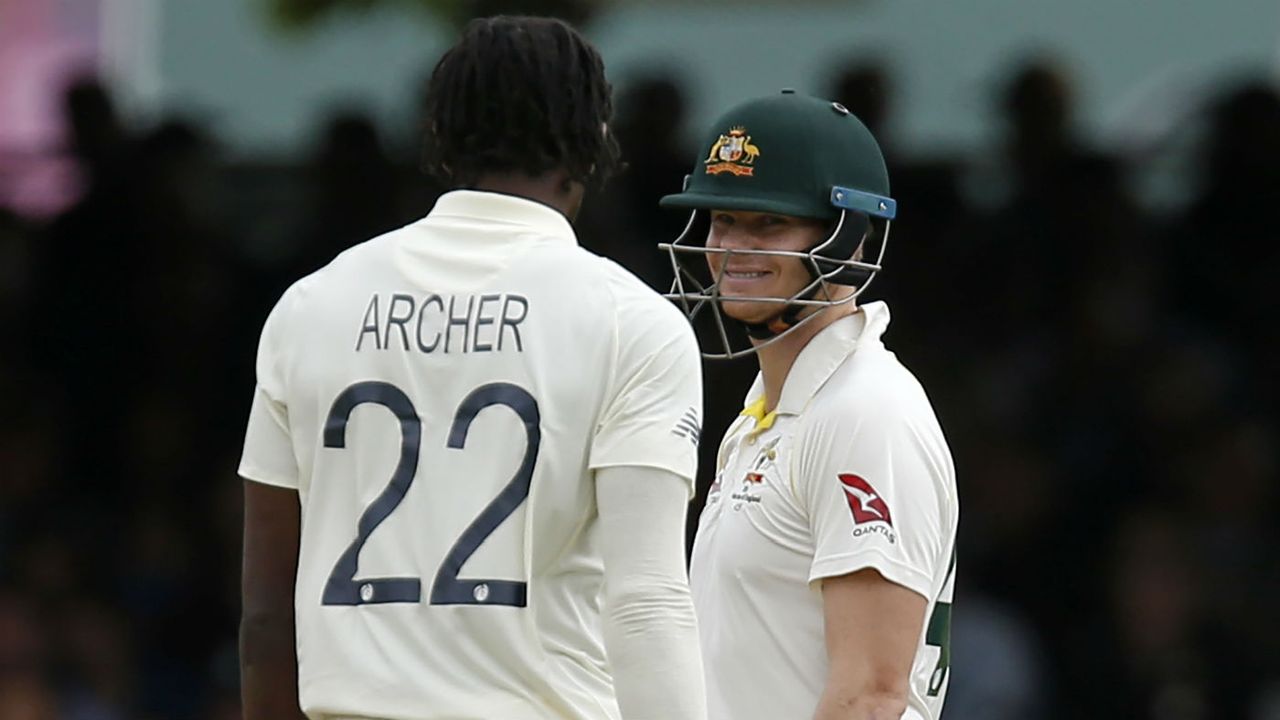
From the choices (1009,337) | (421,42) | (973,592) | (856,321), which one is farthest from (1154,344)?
(856,321)

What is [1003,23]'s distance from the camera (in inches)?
324

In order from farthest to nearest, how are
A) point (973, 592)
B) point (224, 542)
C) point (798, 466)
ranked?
1. point (224, 542)
2. point (973, 592)
3. point (798, 466)

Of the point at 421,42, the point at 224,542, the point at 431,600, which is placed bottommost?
the point at 224,542

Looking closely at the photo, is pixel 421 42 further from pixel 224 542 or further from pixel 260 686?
pixel 260 686

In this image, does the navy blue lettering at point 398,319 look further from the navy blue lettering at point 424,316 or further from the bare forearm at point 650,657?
the bare forearm at point 650,657

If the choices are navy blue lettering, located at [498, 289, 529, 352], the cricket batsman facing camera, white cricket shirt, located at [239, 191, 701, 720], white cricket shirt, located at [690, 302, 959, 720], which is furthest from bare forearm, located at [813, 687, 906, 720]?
navy blue lettering, located at [498, 289, 529, 352]

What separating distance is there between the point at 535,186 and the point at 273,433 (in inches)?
17.7

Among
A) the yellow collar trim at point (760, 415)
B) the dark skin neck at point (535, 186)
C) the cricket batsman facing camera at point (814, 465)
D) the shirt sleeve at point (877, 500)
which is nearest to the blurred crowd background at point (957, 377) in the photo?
the yellow collar trim at point (760, 415)

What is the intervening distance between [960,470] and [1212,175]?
1.26m

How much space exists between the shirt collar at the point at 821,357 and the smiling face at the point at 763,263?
3.2 inches

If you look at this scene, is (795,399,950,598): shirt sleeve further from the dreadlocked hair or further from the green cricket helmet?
the dreadlocked hair

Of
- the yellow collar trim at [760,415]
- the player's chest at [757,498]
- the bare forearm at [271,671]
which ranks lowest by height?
the bare forearm at [271,671]

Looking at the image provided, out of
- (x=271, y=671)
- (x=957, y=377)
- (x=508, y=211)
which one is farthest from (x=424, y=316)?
(x=957, y=377)

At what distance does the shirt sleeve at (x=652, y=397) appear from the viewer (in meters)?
2.85
